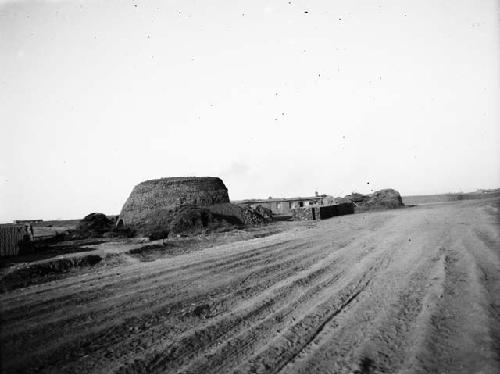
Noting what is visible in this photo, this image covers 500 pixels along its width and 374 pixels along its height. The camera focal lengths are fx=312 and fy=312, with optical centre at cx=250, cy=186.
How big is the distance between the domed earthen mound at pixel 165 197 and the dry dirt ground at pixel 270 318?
68.4 ft

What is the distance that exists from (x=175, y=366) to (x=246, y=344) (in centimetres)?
90

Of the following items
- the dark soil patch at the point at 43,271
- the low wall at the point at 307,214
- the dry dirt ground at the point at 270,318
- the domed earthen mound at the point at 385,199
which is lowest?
the dry dirt ground at the point at 270,318

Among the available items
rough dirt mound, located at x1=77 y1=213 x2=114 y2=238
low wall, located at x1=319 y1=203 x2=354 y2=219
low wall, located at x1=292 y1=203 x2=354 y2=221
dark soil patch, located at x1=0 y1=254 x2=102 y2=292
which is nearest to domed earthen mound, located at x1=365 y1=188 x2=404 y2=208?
low wall, located at x1=319 y1=203 x2=354 y2=219

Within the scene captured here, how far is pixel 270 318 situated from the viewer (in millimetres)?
4703

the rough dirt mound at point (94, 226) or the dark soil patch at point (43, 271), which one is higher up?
the rough dirt mound at point (94, 226)

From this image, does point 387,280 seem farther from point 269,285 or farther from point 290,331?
point 290,331

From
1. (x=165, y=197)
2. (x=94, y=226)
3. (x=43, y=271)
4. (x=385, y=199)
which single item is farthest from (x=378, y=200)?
(x=43, y=271)

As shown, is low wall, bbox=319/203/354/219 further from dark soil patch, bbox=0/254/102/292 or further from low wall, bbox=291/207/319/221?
dark soil patch, bbox=0/254/102/292

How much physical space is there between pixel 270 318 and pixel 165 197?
85.7 ft

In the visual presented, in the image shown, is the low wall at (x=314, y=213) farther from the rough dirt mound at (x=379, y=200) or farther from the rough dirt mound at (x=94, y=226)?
the rough dirt mound at (x=94, y=226)

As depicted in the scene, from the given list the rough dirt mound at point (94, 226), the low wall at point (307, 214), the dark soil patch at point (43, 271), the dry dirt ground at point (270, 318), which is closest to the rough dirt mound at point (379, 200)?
the low wall at point (307, 214)

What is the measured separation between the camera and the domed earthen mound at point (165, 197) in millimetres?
28688

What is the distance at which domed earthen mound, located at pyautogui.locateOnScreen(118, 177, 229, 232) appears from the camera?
28.7 metres

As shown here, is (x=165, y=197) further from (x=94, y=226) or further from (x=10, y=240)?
(x=10, y=240)
